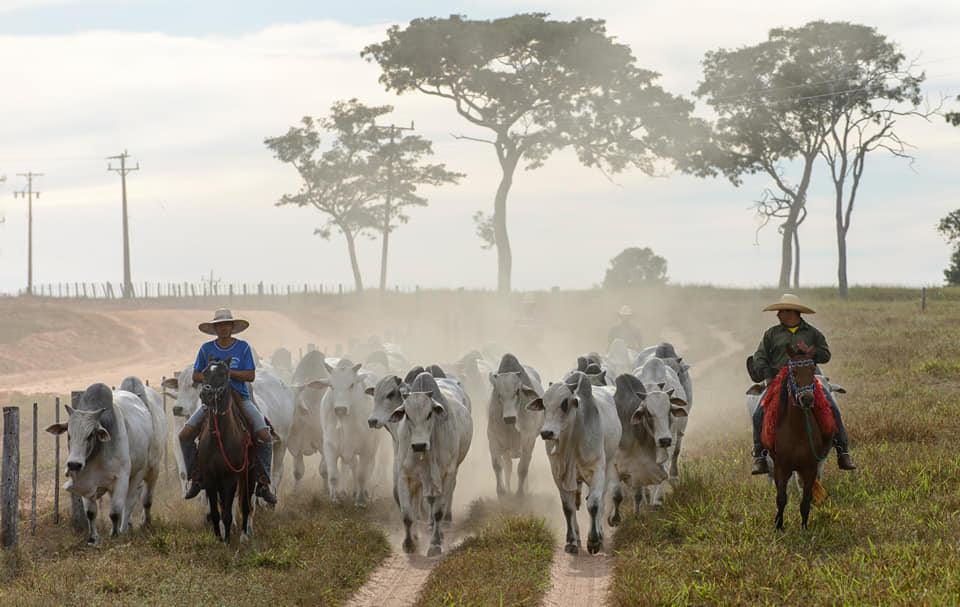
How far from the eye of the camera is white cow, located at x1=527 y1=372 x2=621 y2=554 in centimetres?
1066

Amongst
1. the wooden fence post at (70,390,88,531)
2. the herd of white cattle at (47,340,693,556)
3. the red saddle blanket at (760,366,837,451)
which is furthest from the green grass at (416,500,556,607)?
the wooden fence post at (70,390,88,531)

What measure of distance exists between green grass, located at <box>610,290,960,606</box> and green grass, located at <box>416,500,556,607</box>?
0.80 meters

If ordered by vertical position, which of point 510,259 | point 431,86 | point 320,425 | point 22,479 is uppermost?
point 431,86

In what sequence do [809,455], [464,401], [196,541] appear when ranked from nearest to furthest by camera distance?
[809,455] < [196,541] < [464,401]

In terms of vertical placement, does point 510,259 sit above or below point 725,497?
above

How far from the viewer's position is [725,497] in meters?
11.0

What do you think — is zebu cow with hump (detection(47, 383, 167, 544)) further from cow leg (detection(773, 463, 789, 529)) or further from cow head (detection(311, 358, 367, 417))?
cow leg (detection(773, 463, 789, 529))

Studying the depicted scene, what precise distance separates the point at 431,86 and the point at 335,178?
51.8 feet

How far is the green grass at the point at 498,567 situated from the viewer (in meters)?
8.74

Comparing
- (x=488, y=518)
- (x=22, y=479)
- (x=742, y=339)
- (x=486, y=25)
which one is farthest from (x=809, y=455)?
(x=486, y=25)

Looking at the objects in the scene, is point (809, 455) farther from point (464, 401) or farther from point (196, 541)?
point (196, 541)

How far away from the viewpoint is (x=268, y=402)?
521 inches

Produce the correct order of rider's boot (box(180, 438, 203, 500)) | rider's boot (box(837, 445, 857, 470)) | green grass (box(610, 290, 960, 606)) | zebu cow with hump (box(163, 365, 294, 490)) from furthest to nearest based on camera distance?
zebu cow with hump (box(163, 365, 294, 490)), rider's boot (box(180, 438, 203, 500)), rider's boot (box(837, 445, 857, 470)), green grass (box(610, 290, 960, 606))

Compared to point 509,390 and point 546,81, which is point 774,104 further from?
point 509,390
